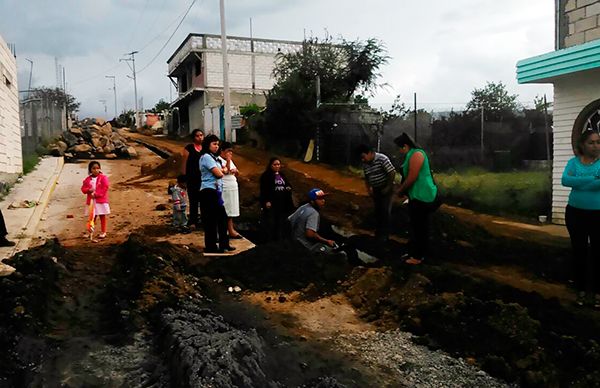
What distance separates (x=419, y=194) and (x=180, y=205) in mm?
4226

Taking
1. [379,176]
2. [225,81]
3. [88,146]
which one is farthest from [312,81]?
[379,176]

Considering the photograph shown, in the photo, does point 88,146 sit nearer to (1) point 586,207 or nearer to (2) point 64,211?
(2) point 64,211

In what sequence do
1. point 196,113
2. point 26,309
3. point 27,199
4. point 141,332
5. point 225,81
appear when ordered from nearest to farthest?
point 141,332 < point 26,309 < point 27,199 < point 225,81 < point 196,113

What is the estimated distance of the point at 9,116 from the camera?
13.6 metres

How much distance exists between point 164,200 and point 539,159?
1031 cm

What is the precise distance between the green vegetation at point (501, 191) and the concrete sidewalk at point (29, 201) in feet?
29.5

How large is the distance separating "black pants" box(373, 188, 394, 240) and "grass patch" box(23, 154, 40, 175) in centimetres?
1181

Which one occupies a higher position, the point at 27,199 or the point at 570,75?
the point at 570,75

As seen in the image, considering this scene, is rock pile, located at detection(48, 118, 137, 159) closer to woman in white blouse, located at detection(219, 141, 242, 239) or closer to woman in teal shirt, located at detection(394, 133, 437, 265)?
woman in white blouse, located at detection(219, 141, 242, 239)

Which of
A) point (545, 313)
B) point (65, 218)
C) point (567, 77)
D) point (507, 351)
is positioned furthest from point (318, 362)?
point (567, 77)

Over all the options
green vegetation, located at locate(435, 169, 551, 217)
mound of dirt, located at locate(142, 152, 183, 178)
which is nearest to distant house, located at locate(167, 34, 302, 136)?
mound of dirt, located at locate(142, 152, 183, 178)

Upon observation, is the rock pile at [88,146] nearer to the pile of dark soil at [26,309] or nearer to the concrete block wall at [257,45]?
the concrete block wall at [257,45]

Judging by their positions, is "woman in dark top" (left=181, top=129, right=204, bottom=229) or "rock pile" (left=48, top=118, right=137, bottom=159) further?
"rock pile" (left=48, top=118, right=137, bottom=159)

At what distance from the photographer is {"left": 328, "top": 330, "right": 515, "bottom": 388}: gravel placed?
392 centimetres
